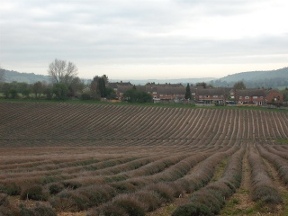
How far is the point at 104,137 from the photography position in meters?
66.4

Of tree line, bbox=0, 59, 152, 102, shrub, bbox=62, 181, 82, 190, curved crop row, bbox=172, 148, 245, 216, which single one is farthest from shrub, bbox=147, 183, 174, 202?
tree line, bbox=0, 59, 152, 102

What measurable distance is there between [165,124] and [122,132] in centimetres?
1104

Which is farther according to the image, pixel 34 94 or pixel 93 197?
pixel 34 94

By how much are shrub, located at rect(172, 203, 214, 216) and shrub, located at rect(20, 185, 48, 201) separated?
4.02m

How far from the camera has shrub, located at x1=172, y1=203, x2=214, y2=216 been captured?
10.9 metres

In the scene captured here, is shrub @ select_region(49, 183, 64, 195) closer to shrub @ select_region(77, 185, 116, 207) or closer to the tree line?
shrub @ select_region(77, 185, 116, 207)

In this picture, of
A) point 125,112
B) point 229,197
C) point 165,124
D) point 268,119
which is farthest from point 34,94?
point 229,197

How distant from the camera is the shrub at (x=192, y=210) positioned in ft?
35.9

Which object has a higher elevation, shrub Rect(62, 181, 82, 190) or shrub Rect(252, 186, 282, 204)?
shrub Rect(62, 181, 82, 190)

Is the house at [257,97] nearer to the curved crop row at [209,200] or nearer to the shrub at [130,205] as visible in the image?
the curved crop row at [209,200]

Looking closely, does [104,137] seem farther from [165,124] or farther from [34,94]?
[34,94]

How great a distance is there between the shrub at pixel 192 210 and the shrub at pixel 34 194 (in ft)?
13.2

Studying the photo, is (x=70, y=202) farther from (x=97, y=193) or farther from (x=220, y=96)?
(x=220, y=96)

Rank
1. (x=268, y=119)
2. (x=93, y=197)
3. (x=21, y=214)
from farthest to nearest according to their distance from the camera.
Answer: (x=268, y=119)
(x=93, y=197)
(x=21, y=214)
